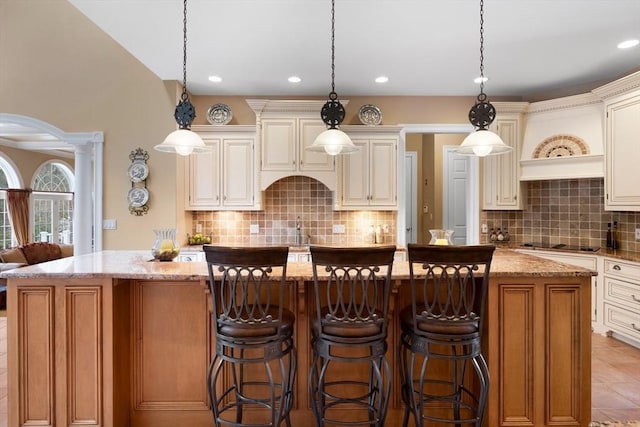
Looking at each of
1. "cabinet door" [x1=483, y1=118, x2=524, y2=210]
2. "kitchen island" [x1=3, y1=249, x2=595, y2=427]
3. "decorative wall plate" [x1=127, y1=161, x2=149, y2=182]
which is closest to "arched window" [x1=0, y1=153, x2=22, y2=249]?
"decorative wall plate" [x1=127, y1=161, x2=149, y2=182]

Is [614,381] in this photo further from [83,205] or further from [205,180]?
[83,205]

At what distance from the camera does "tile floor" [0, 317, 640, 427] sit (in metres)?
2.45

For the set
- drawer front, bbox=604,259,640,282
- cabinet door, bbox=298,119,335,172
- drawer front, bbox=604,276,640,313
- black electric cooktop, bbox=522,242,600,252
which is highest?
cabinet door, bbox=298,119,335,172

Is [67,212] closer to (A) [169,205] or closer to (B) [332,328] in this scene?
(A) [169,205]

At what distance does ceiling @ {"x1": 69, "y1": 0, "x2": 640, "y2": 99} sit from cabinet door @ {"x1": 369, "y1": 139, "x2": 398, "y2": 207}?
682mm

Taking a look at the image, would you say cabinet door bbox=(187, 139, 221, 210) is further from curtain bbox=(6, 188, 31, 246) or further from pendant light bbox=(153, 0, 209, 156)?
curtain bbox=(6, 188, 31, 246)

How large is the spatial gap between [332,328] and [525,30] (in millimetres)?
2860

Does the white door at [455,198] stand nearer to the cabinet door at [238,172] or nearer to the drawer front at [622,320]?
the drawer front at [622,320]

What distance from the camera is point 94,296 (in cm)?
202

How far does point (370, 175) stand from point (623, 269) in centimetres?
265

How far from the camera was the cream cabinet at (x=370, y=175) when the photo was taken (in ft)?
14.1

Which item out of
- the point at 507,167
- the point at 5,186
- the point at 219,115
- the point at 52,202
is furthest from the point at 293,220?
the point at 52,202

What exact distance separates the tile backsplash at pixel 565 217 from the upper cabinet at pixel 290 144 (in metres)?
2.15

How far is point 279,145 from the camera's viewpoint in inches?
167
